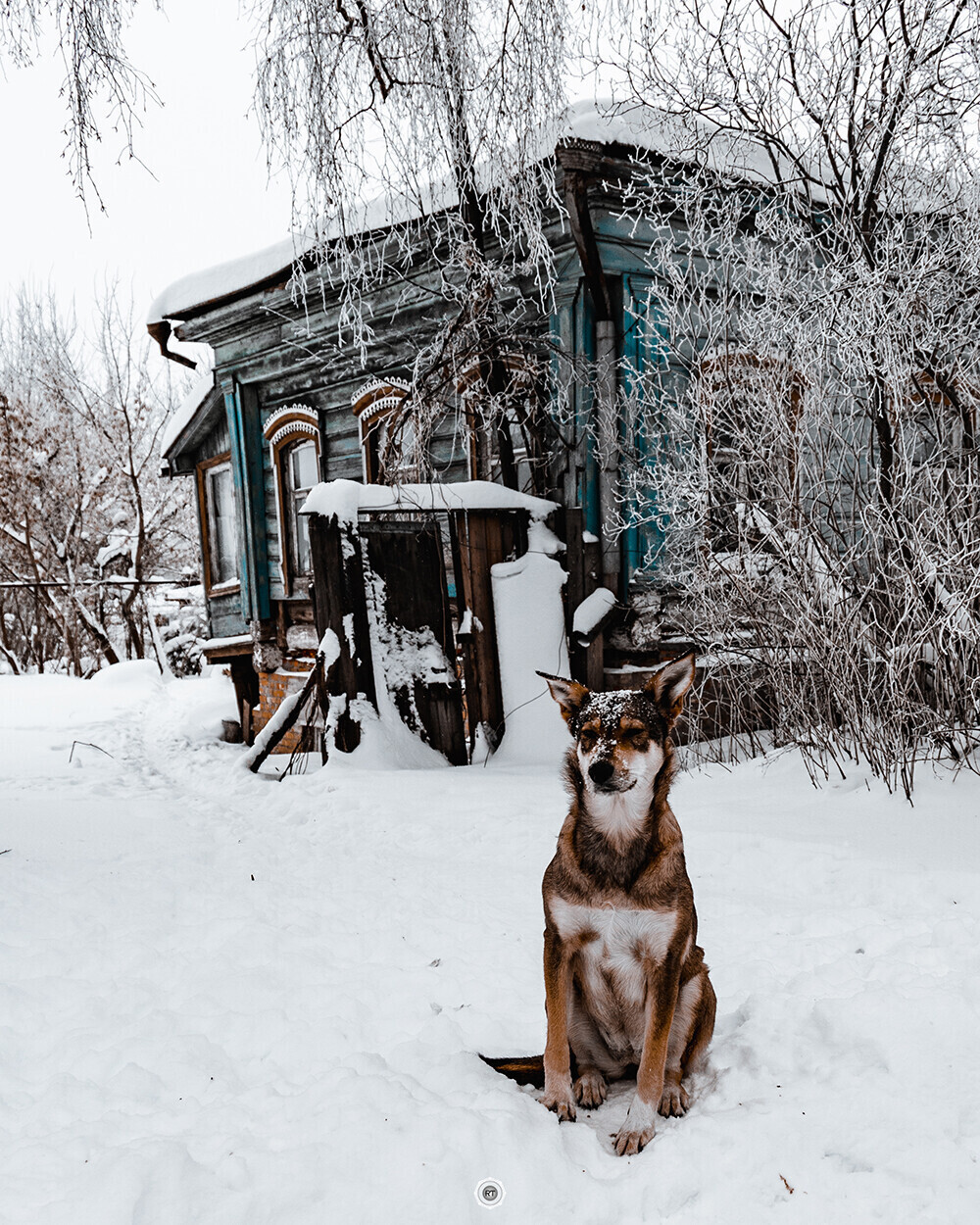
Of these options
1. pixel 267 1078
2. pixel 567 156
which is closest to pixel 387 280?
pixel 567 156

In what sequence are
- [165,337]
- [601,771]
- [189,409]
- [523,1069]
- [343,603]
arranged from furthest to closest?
[189,409] < [165,337] < [343,603] < [523,1069] < [601,771]

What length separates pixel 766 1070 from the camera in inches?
96.1

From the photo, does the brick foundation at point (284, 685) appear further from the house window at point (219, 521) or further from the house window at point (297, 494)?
the house window at point (219, 521)

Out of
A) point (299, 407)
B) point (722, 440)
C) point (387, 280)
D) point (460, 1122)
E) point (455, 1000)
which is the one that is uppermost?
point (387, 280)

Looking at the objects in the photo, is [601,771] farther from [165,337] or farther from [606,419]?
[165,337]

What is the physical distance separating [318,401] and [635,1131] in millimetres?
9307

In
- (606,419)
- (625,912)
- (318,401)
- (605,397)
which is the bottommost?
(625,912)

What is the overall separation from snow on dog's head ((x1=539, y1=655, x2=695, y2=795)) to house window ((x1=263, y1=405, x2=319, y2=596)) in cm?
874

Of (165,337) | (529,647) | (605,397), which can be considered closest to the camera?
(529,647)

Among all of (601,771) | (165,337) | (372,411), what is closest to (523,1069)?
(601,771)

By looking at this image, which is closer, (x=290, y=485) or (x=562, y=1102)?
(x=562, y=1102)

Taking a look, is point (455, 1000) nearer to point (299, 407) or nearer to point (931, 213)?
point (931, 213)

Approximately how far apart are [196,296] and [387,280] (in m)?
2.90

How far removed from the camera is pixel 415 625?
22.1 ft
